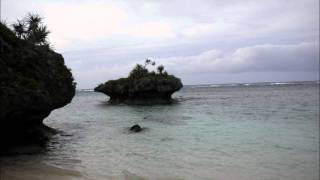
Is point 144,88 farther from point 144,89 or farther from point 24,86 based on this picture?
point 24,86

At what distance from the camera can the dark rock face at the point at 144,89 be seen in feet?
209

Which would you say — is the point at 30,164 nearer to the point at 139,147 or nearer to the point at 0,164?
the point at 0,164

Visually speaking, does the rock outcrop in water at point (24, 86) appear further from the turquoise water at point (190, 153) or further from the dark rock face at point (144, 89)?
the dark rock face at point (144, 89)

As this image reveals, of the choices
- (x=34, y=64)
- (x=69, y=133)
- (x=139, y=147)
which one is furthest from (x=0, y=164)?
(x=69, y=133)

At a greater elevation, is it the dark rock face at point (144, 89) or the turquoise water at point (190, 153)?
the dark rock face at point (144, 89)

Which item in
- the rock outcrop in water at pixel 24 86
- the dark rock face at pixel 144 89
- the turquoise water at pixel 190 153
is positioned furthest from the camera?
the dark rock face at pixel 144 89

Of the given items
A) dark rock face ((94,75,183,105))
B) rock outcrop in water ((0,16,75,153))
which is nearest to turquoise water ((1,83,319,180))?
rock outcrop in water ((0,16,75,153))

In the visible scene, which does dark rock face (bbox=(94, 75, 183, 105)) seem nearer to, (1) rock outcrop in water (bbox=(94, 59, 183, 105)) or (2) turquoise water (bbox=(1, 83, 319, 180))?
(1) rock outcrop in water (bbox=(94, 59, 183, 105))

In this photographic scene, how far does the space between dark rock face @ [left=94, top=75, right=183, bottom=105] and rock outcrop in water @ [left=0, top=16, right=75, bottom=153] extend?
136 ft

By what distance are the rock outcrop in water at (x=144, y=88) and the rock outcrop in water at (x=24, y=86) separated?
41602 mm

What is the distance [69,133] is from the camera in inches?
1029

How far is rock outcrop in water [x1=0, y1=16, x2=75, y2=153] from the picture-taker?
50.1 feet

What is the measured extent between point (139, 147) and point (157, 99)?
45.9 m

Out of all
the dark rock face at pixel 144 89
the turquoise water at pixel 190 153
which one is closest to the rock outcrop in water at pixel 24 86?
the turquoise water at pixel 190 153
